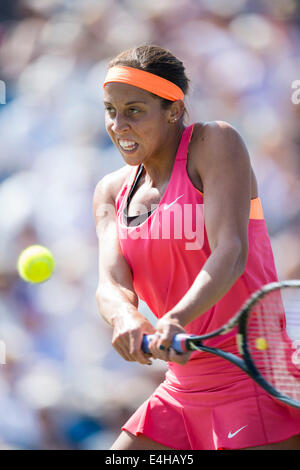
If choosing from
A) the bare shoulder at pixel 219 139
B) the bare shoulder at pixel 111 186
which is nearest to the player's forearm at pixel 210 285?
the bare shoulder at pixel 219 139

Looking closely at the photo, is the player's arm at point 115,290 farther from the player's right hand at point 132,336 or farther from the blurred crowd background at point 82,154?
the blurred crowd background at point 82,154

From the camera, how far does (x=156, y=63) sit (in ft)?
5.41

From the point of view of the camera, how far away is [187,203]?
155 centimetres

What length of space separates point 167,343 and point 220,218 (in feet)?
0.98

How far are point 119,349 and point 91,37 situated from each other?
148 centimetres

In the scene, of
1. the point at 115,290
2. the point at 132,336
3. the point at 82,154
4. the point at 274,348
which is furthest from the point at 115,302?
the point at 82,154

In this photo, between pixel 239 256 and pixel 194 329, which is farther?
pixel 194 329

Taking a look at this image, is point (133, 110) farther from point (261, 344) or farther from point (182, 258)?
point (261, 344)

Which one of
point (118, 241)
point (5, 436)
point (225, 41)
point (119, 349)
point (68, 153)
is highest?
point (225, 41)

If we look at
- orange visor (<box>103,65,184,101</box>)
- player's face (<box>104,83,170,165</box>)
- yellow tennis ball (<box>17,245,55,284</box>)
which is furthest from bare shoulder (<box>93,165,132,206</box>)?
yellow tennis ball (<box>17,245,55,284</box>)

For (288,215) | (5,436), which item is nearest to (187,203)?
(288,215)

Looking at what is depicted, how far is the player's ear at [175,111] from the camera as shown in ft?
5.47

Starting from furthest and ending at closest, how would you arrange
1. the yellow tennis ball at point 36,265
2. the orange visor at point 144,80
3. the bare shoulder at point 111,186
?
1. the yellow tennis ball at point 36,265
2. the bare shoulder at point 111,186
3. the orange visor at point 144,80
